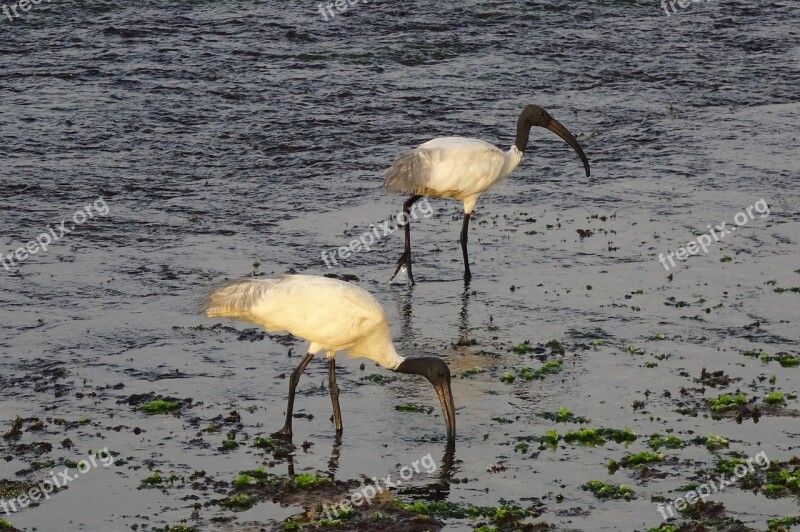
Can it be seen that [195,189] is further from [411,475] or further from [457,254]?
[411,475]

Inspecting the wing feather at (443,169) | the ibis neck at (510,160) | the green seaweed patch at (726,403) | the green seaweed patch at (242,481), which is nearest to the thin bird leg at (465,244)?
the wing feather at (443,169)

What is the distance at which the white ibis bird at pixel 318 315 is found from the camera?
9203 millimetres

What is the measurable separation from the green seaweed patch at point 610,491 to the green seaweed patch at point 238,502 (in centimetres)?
199

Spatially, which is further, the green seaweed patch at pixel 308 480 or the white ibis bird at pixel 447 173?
the white ibis bird at pixel 447 173

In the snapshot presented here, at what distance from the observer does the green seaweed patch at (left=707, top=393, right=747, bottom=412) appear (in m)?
9.60

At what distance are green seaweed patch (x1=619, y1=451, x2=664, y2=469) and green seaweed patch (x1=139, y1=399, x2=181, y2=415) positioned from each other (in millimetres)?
2979

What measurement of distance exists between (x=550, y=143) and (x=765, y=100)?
3.66m

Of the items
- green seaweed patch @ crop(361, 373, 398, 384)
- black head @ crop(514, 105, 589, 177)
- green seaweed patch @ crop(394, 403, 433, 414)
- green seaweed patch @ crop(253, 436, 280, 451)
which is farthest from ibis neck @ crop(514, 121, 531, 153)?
green seaweed patch @ crop(253, 436, 280, 451)

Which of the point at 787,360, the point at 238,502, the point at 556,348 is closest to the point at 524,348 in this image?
the point at 556,348

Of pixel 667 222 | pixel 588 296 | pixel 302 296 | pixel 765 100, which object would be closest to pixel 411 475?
pixel 302 296

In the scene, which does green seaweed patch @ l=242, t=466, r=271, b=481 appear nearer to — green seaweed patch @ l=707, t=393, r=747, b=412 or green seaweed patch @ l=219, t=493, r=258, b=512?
green seaweed patch @ l=219, t=493, r=258, b=512

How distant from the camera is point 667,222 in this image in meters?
14.0

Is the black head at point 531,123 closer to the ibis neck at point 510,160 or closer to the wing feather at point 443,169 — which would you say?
the ibis neck at point 510,160

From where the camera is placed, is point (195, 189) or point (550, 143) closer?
point (195, 189)
